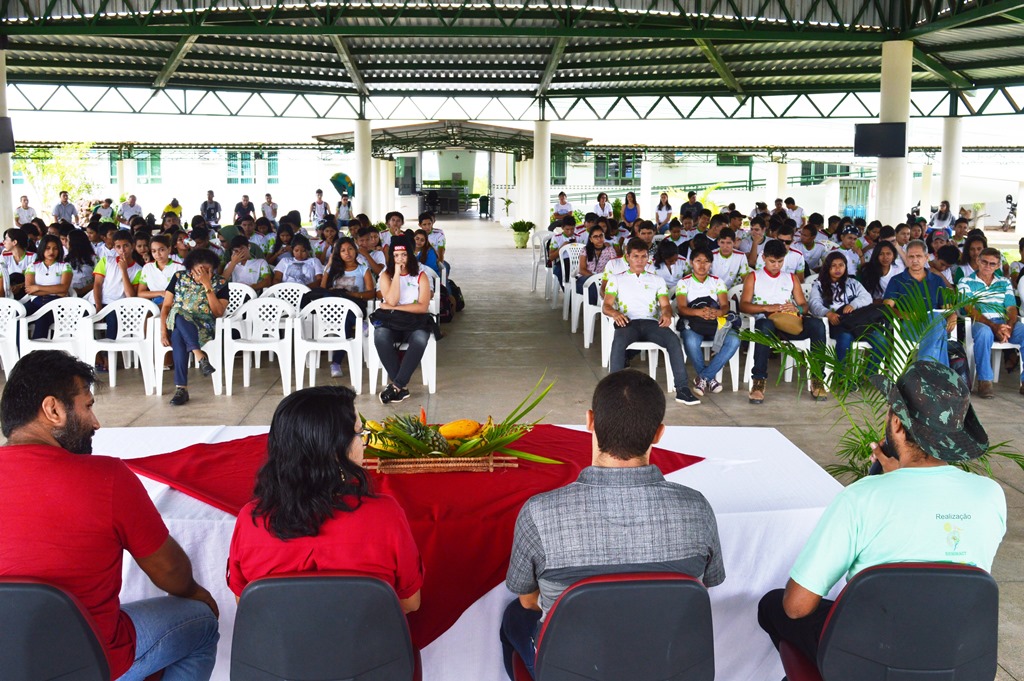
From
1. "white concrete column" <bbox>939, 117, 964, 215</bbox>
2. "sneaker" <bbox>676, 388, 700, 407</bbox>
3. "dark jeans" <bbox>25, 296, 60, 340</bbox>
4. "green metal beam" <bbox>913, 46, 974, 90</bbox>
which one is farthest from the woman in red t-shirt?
"white concrete column" <bbox>939, 117, 964, 215</bbox>

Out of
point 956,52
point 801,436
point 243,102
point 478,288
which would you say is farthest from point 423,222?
point 243,102

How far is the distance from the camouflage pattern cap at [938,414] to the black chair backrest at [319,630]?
4.10 feet

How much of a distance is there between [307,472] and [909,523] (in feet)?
4.36

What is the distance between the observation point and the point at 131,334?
22.5ft

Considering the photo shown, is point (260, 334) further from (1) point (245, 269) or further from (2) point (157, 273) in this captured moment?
(1) point (245, 269)

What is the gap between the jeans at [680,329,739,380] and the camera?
6.91m

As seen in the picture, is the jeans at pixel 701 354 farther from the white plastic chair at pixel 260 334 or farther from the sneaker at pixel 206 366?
the sneaker at pixel 206 366

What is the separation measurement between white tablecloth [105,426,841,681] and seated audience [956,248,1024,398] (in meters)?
4.62

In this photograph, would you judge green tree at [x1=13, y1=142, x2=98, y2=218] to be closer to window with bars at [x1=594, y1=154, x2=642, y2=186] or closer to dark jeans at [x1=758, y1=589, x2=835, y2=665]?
window with bars at [x1=594, y1=154, x2=642, y2=186]

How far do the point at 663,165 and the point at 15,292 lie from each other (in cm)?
3027

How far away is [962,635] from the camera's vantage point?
79.9 inches

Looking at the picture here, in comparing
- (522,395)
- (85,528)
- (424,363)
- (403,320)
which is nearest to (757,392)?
A: (522,395)

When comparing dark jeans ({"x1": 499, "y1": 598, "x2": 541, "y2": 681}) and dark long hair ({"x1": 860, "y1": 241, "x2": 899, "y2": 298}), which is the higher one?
dark long hair ({"x1": 860, "y1": 241, "x2": 899, "y2": 298})

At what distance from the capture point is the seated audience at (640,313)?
684 cm
